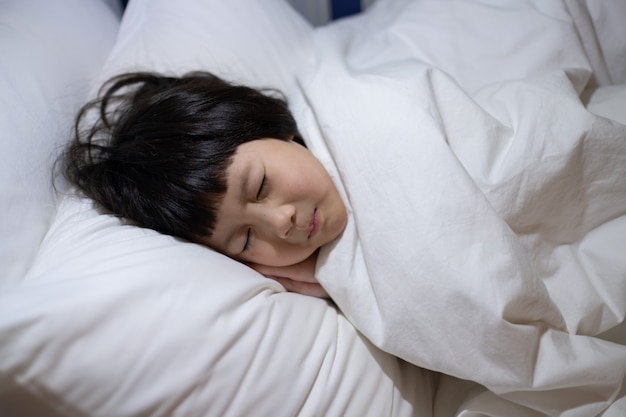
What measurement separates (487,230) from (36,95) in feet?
2.44

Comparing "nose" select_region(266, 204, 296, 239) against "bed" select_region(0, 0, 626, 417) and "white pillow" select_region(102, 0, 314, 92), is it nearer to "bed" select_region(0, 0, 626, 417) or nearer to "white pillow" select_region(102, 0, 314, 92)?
"bed" select_region(0, 0, 626, 417)

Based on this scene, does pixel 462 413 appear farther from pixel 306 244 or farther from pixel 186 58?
pixel 186 58

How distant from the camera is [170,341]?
62 cm

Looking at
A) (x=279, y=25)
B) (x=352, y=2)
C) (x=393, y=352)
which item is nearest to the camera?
(x=393, y=352)

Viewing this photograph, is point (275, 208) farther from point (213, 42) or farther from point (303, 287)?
point (213, 42)

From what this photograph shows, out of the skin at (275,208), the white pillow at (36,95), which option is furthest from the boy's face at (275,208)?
the white pillow at (36,95)

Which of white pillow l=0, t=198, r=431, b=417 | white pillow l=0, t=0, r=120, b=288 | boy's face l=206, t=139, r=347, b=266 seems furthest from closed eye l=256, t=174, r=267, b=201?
white pillow l=0, t=0, r=120, b=288

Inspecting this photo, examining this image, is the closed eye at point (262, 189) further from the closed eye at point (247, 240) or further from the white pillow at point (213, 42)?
the white pillow at point (213, 42)

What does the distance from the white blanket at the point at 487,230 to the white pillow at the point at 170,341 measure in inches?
3.0

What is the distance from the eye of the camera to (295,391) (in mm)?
664

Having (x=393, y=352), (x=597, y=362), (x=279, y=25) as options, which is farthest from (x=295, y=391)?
(x=279, y=25)

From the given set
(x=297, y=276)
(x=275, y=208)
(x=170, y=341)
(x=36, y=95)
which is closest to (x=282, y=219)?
(x=275, y=208)

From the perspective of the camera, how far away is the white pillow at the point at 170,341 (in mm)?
585

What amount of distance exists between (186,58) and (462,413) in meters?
0.84
